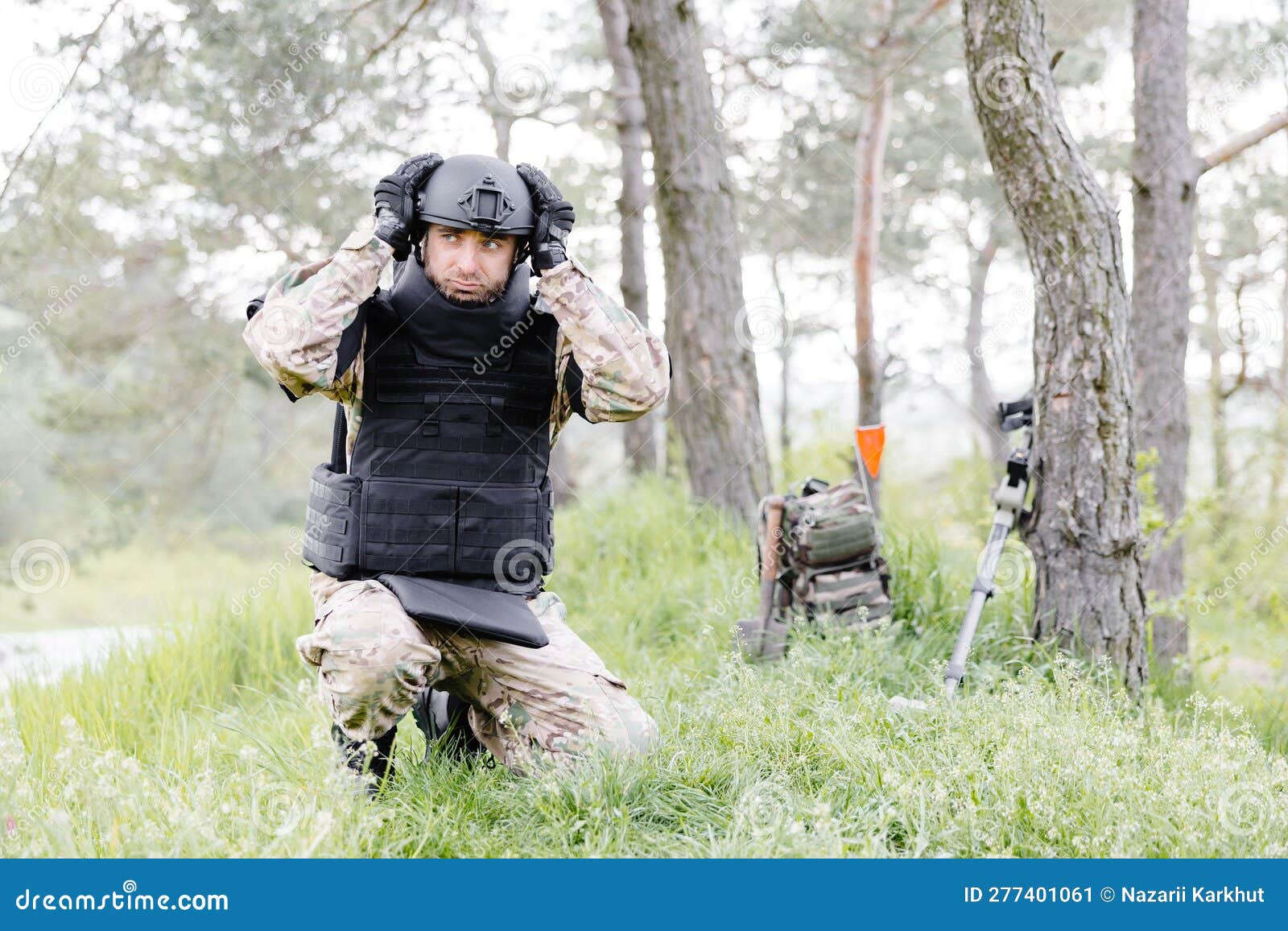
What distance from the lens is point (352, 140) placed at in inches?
355

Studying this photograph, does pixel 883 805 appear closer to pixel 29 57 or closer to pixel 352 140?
pixel 29 57

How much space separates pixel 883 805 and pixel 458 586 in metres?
1.27

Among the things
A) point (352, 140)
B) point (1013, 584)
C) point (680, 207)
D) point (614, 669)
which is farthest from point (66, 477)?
point (1013, 584)

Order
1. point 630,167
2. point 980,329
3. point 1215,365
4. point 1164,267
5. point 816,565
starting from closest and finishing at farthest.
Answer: point 816,565 → point 1164,267 → point 630,167 → point 1215,365 → point 980,329

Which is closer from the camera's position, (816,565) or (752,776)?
(752,776)

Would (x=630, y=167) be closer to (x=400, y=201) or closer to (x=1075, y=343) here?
(x=1075, y=343)

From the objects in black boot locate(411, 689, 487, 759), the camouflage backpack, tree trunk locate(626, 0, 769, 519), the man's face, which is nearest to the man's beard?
the man's face

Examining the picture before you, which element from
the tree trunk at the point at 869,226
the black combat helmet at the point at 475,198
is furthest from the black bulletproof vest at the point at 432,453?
the tree trunk at the point at 869,226

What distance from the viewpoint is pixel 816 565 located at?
392 cm

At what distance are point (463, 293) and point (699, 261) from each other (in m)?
3.17

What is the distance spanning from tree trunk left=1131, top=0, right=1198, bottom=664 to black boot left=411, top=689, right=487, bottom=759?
4.35 meters

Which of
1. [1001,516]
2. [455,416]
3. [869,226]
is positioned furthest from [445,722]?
[869,226]

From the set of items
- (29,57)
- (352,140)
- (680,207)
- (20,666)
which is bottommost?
(20,666)

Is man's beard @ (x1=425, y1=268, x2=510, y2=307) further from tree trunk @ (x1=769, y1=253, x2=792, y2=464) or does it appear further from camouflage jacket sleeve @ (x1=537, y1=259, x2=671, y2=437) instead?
tree trunk @ (x1=769, y1=253, x2=792, y2=464)
